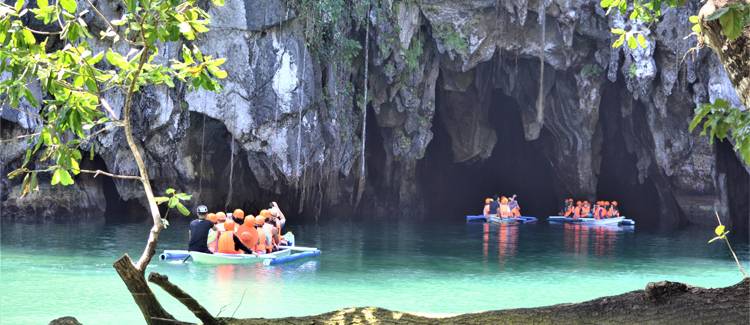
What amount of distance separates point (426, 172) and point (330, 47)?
13207mm

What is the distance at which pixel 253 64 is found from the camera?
964 inches

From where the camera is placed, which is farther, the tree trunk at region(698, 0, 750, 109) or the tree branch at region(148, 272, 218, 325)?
the tree branch at region(148, 272, 218, 325)

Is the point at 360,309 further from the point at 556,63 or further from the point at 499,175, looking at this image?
the point at 499,175

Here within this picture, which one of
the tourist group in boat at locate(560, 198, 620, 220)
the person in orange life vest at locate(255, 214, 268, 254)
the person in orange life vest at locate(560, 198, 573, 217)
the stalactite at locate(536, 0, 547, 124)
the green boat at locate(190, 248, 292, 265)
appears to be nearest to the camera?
the green boat at locate(190, 248, 292, 265)

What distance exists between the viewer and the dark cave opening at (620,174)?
32406mm

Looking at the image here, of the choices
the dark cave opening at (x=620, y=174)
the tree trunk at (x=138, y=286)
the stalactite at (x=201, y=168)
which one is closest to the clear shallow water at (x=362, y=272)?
the stalactite at (x=201, y=168)

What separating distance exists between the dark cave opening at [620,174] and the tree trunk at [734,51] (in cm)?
2879

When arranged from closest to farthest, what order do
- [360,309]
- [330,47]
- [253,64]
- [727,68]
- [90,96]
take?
1. [727,68]
2. [360,309]
3. [90,96]
4. [253,64]
5. [330,47]

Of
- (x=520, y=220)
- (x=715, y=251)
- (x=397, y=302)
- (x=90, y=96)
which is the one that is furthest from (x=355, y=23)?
(x=90, y=96)

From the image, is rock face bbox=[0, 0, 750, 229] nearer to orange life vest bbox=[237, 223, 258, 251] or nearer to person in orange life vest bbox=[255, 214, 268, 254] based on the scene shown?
person in orange life vest bbox=[255, 214, 268, 254]

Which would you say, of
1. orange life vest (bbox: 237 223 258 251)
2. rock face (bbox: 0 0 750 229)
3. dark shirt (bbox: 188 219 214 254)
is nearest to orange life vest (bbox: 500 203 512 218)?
rock face (bbox: 0 0 750 229)

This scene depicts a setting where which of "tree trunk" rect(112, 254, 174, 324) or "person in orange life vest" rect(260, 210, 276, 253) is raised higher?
"tree trunk" rect(112, 254, 174, 324)

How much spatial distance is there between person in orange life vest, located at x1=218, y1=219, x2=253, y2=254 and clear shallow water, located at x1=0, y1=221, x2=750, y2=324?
2.21ft

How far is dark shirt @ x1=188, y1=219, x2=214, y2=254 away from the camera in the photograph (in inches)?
613
